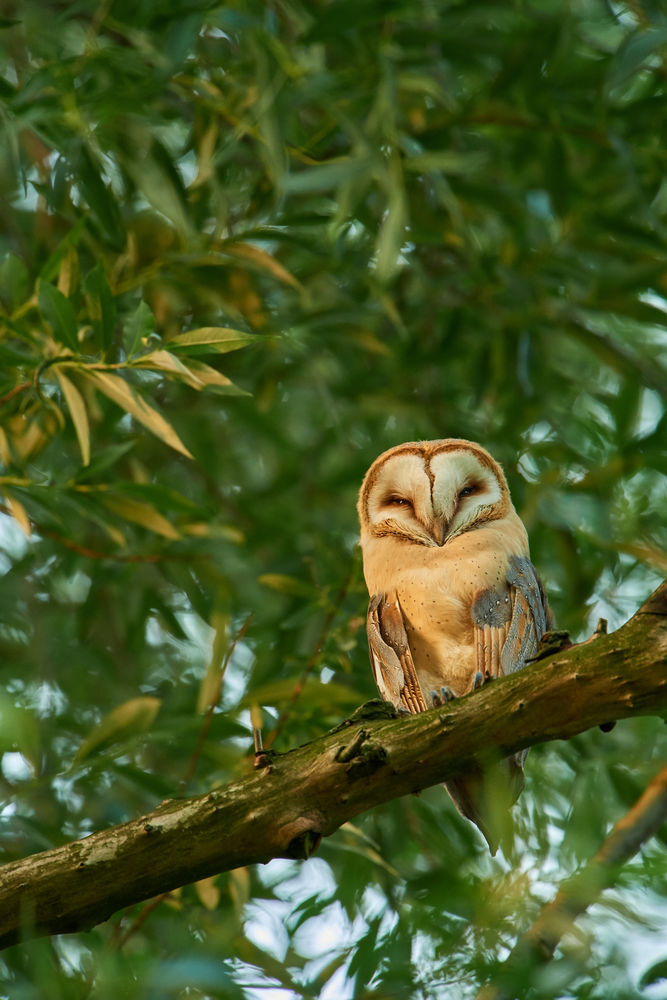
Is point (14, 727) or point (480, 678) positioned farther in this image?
point (480, 678)

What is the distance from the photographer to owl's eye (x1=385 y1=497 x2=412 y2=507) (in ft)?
6.23

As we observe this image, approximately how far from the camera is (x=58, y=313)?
1.67m

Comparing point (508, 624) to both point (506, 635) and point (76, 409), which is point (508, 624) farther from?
point (76, 409)

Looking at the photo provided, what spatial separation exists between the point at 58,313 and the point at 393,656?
74cm

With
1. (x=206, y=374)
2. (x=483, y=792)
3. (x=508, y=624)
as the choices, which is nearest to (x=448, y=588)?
(x=508, y=624)

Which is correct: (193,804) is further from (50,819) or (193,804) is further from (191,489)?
(191,489)

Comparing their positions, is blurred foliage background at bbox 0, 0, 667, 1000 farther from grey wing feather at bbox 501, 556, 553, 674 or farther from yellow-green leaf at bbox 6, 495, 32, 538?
grey wing feather at bbox 501, 556, 553, 674

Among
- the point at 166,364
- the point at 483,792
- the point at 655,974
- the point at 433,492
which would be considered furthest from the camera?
the point at 433,492

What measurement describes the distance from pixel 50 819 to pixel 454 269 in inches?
65.0

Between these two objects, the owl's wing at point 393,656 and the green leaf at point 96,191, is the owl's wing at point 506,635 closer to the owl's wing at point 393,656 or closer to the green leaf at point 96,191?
the owl's wing at point 393,656

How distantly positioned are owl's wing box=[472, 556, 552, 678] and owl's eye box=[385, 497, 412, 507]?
0.74 ft

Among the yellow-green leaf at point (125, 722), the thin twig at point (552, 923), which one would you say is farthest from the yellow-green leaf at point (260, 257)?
the thin twig at point (552, 923)

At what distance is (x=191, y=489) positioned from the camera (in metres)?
2.96

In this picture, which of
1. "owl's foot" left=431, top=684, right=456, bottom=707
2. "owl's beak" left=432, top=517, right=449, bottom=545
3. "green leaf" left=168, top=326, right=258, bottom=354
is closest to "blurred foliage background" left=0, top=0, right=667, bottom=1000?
"green leaf" left=168, top=326, right=258, bottom=354
